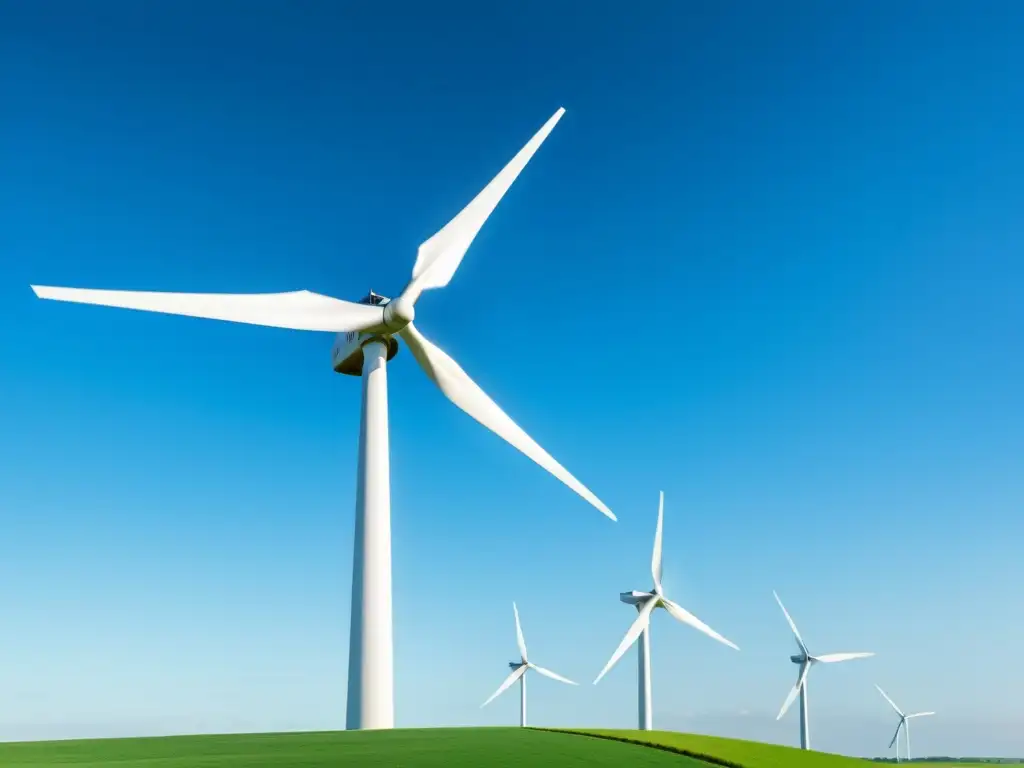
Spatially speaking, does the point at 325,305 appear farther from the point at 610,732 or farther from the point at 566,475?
the point at 610,732

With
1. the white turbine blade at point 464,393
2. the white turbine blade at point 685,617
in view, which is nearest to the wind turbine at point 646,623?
the white turbine blade at point 685,617

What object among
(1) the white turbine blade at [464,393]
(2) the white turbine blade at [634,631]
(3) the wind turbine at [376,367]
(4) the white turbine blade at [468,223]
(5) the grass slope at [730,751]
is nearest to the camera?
(5) the grass slope at [730,751]

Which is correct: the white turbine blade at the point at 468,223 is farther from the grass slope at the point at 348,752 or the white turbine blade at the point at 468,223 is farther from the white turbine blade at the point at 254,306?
the grass slope at the point at 348,752

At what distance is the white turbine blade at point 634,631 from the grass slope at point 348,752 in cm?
3230

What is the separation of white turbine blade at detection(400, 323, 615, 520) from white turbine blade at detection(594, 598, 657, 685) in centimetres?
2835

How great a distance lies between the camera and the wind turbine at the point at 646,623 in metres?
73.7

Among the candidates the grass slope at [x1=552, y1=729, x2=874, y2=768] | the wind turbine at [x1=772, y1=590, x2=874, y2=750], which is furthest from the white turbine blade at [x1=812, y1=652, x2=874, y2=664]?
the grass slope at [x1=552, y1=729, x2=874, y2=768]

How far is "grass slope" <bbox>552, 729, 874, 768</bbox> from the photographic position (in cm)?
3562

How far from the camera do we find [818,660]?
105 m

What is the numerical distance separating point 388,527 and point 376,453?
3.69m

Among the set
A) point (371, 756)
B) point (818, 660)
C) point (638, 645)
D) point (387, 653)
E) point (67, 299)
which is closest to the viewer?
point (371, 756)

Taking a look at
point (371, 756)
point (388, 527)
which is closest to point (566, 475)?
point (388, 527)

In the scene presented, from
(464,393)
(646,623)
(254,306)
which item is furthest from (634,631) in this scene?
(254,306)

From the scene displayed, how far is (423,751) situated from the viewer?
3183cm
